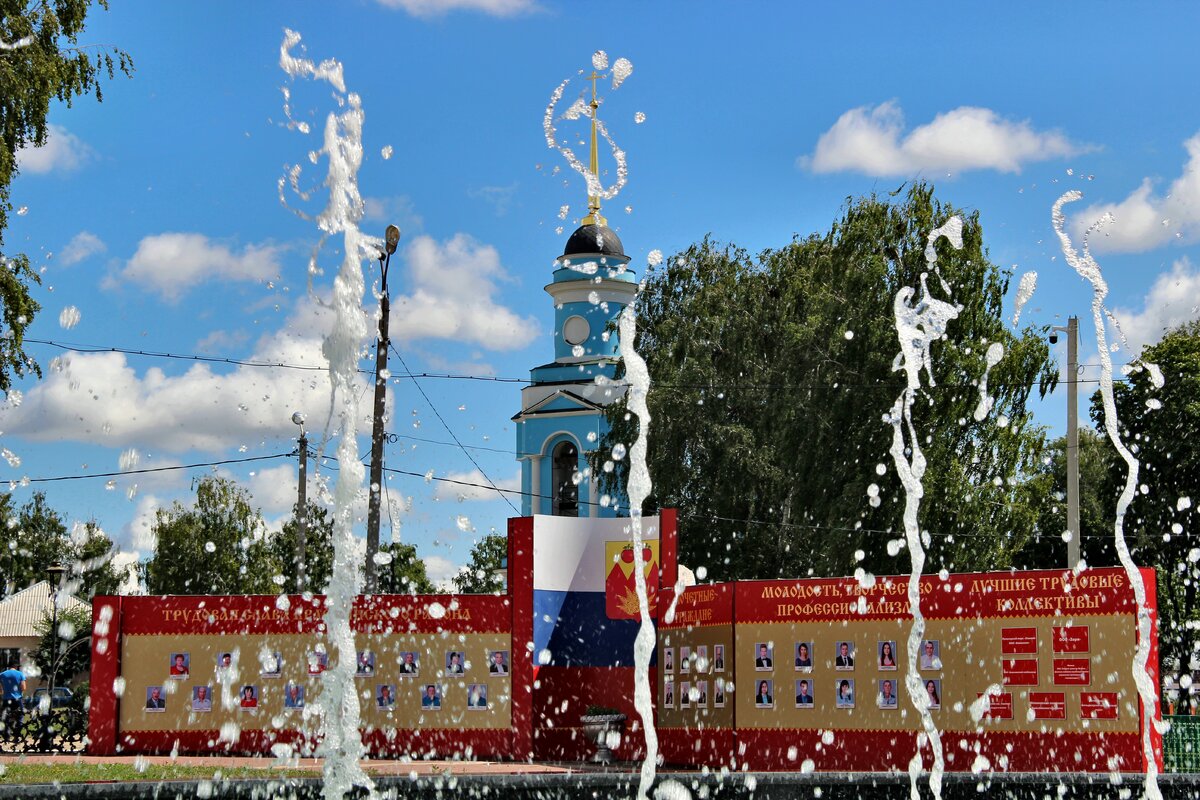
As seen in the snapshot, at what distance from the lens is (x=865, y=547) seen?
96.1 ft

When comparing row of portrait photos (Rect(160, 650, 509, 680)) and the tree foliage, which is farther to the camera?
the tree foliage

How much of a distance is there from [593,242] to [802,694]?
111 feet

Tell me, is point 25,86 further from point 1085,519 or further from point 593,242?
point 1085,519

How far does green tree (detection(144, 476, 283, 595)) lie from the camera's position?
43.1 metres

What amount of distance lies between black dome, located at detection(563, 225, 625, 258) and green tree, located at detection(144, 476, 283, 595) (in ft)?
46.3

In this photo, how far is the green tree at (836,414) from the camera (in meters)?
29.0

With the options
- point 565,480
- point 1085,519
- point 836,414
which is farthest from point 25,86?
point 1085,519

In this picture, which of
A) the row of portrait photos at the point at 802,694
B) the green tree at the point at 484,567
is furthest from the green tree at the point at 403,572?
the row of portrait photos at the point at 802,694

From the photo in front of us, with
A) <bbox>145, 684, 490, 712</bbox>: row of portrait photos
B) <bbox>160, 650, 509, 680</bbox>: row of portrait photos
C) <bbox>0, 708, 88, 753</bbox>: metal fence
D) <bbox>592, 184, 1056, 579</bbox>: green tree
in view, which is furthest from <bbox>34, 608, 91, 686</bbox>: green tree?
<bbox>160, 650, 509, 680</bbox>: row of portrait photos

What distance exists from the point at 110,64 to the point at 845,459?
55.7ft

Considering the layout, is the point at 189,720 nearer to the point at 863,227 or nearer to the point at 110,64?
the point at 110,64

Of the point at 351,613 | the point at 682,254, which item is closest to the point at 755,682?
the point at 351,613

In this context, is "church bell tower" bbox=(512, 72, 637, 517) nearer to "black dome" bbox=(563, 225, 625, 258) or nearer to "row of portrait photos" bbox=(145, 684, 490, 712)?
"black dome" bbox=(563, 225, 625, 258)

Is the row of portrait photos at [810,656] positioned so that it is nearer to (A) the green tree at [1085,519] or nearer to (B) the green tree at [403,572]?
(A) the green tree at [1085,519]
